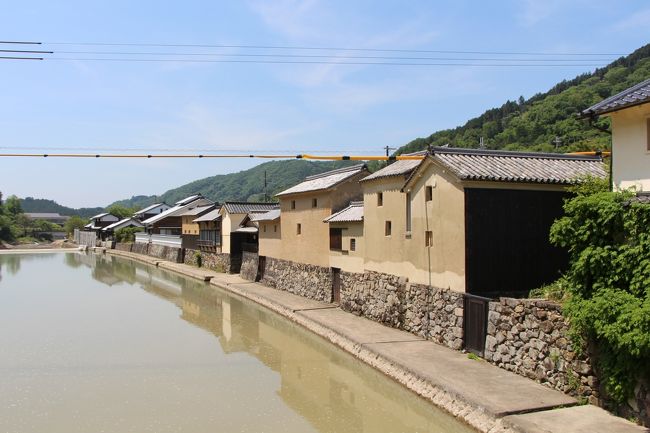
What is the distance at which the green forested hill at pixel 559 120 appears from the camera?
38.0 meters

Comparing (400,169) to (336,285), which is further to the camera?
(336,285)

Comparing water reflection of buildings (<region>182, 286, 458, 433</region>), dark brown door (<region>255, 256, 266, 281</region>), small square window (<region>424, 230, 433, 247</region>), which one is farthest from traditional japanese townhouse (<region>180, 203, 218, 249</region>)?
small square window (<region>424, 230, 433, 247</region>)

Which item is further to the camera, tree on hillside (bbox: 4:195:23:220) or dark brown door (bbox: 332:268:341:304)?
tree on hillside (bbox: 4:195:23:220)

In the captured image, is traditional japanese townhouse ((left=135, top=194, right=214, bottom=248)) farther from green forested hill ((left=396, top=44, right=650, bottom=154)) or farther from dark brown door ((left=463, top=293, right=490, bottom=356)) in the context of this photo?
dark brown door ((left=463, top=293, right=490, bottom=356))

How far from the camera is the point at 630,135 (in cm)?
930

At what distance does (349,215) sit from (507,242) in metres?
8.43

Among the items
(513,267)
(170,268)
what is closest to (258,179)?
(170,268)

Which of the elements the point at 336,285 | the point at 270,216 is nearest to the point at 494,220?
the point at 336,285

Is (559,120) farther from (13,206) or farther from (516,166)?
(13,206)

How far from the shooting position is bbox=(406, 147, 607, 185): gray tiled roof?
40.3 ft

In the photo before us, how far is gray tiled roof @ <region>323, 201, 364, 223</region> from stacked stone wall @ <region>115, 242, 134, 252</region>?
4802 centimetres

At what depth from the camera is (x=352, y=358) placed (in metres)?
13.9

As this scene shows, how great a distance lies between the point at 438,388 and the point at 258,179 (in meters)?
171

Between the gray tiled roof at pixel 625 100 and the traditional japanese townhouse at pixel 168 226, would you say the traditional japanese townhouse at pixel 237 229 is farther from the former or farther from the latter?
the gray tiled roof at pixel 625 100
